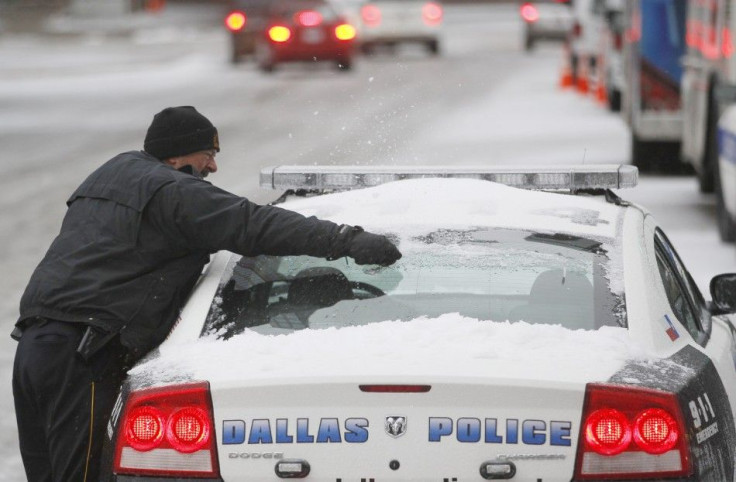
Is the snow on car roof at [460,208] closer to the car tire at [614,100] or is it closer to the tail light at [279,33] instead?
the car tire at [614,100]

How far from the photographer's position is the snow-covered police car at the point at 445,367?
349 centimetres

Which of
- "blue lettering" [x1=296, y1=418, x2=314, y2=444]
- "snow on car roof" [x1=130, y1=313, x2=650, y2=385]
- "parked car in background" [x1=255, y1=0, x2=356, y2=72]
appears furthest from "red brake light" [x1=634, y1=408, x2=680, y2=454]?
"parked car in background" [x1=255, y1=0, x2=356, y2=72]

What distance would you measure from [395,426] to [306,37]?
2880cm

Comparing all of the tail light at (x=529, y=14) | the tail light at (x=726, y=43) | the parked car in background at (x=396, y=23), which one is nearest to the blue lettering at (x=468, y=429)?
the tail light at (x=726, y=43)

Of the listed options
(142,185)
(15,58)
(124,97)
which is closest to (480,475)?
(142,185)

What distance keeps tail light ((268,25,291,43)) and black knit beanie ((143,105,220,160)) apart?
27.2 metres

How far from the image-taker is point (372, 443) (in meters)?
3.51

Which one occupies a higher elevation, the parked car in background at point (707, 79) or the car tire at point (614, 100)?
the parked car in background at point (707, 79)

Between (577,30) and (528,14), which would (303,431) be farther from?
(528,14)

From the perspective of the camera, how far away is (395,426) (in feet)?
11.5

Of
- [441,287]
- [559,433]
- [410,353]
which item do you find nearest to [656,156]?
[441,287]

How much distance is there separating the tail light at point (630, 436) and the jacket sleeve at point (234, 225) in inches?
40.5

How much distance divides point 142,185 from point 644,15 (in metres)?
13.6

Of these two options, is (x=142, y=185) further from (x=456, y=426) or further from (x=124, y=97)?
(x=124, y=97)
